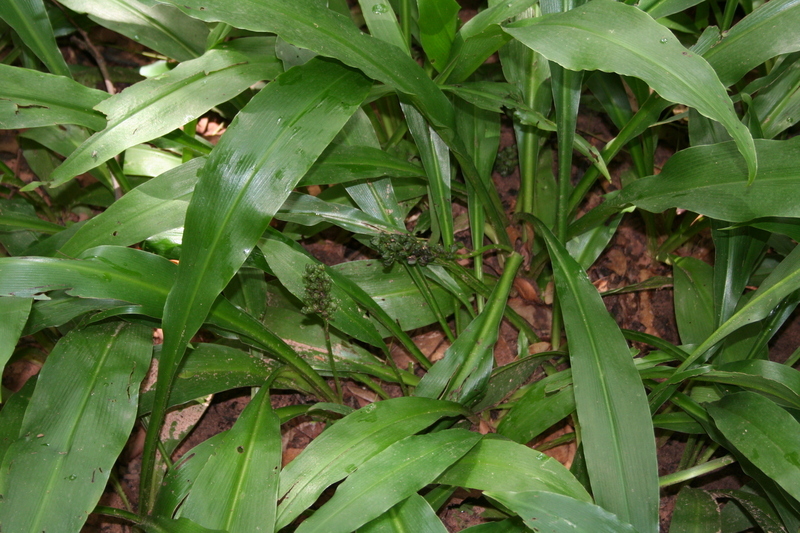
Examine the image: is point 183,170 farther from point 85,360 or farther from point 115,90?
point 115,90

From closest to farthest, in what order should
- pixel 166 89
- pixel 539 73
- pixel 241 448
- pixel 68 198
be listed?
pixel 241 448
pixel 166 89
pixel 539 73
pixel 68 198

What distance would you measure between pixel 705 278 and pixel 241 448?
115 centimetres

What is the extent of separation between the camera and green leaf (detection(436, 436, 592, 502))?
1.10 meters

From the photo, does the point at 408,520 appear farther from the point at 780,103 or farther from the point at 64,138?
the point at 64,138

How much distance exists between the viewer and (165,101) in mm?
1281

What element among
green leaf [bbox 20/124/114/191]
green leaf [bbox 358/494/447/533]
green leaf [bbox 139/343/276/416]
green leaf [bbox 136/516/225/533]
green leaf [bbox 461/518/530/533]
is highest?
green leaf [bbox 20/124/114/191]

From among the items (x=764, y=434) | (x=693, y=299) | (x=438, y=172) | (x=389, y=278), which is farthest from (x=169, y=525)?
(x=693, y=299)

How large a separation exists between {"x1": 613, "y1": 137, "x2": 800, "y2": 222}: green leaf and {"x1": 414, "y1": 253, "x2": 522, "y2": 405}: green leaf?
41 centimetres

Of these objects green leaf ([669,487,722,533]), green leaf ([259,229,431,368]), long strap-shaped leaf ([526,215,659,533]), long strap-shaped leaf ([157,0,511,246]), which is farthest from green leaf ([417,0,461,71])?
green leaf ([669,487,722,533])

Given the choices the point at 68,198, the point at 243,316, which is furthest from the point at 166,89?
the point at 68,198

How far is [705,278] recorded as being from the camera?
155 centimetres

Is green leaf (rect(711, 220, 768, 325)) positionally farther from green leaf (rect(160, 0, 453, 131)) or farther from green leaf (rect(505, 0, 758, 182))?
green leaf (rect(160, 0, 453, 131))

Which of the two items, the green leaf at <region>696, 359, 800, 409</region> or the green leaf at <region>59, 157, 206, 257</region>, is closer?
the green leaf at <region>696, 359, 800, 409</region>

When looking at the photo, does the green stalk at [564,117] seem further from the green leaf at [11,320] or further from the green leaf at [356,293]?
Answer: the green leaf at [11,320]
